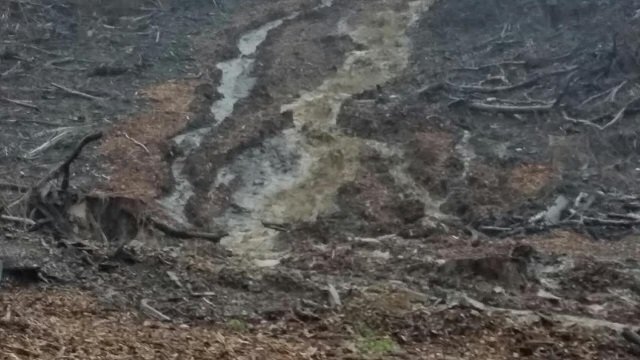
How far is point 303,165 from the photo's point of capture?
44.2ft

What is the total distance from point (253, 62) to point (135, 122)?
15.2 ft

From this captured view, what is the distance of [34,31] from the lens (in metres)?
18.3

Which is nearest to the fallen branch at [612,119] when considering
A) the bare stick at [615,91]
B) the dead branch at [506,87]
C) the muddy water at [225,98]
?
the bare stick at [615,91]

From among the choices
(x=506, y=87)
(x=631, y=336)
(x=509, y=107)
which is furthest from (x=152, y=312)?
(x=506, y=87)

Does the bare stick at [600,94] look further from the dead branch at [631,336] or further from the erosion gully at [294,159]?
the dead branch at [631,336]

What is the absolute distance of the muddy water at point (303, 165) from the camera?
11.6 meters

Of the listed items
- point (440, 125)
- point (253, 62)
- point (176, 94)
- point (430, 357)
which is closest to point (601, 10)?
point (440, 125)

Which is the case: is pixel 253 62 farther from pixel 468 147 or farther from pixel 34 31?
pixel 468 147

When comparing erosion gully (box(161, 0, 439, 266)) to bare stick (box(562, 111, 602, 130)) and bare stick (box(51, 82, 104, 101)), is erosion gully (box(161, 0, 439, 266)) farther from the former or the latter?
bare stick (box(562, 111, 602, 130))

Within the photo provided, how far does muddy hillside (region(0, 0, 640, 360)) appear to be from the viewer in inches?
282

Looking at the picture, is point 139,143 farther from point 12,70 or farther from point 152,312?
point 152,312

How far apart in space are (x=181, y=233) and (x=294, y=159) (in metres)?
3.87

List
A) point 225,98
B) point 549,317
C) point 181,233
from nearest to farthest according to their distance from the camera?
point 549,317
point 181,233
point 225,98

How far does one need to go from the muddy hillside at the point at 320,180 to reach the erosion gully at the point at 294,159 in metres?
0.05
